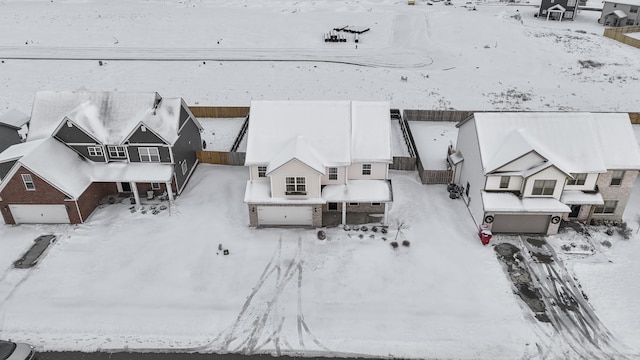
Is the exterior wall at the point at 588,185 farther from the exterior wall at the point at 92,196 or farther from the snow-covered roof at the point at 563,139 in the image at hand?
the exterior wall at the point at 92,196

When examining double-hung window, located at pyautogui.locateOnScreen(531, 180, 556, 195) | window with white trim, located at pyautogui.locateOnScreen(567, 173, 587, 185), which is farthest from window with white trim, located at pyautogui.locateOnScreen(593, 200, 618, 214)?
double-hung window, located at pyautogui.locateOnScreen(531, 180, 556, 195)

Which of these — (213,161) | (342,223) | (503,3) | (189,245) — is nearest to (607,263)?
(342,223)

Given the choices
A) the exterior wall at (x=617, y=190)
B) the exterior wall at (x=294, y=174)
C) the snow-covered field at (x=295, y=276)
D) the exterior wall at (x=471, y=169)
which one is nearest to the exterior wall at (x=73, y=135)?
the snow-covered field at (x=295, y=276)

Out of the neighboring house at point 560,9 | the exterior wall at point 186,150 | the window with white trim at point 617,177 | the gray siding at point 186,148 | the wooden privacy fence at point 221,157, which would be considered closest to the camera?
the window with white trim at point 617,177

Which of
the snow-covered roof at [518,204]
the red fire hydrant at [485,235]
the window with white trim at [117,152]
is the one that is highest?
the window with white trim at [117,152]

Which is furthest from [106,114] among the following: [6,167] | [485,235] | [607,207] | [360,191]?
[607,207]

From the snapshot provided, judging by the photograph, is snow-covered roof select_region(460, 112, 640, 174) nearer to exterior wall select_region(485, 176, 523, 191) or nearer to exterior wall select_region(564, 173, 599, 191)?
exterior wall select_region(564, 173, 599, 191)
